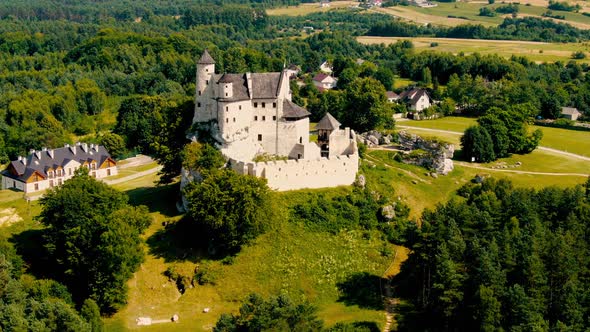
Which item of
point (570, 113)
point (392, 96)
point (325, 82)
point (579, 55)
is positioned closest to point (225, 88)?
point (392, 96)

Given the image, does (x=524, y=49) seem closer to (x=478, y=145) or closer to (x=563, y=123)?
(x=563, y=123)

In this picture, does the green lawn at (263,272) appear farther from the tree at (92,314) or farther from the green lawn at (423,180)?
the green lawn at (423,180)

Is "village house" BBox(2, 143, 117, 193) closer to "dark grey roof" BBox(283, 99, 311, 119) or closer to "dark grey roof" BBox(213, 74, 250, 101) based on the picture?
"dark grey roof" BBox(213, 74, 250, 101)

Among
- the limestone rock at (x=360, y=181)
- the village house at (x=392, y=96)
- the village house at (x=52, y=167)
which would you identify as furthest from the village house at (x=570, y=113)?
the village house at (x=52, y=167)

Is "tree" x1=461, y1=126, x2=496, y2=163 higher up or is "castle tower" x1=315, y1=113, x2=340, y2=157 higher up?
"castle tower" x1=315, y1=113, x2=340, y2=157

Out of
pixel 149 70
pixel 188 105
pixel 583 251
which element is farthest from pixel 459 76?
pixel 583 251

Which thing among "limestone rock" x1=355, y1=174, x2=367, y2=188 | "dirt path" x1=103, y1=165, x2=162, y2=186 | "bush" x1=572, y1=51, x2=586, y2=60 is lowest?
"dirt path" x1=103, y1=165, x2=162, y2=186

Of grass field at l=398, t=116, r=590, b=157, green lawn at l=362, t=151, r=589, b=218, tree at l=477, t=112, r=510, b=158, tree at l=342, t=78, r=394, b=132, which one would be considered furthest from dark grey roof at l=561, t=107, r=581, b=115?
tree at l=342, t=78, r=394, b=132
